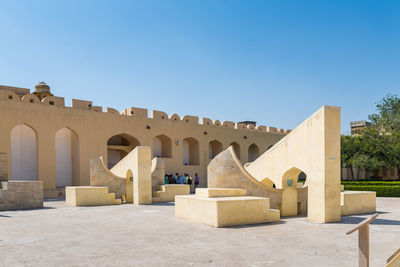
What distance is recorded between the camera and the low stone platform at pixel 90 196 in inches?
558

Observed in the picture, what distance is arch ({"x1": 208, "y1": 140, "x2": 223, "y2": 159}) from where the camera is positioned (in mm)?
28547

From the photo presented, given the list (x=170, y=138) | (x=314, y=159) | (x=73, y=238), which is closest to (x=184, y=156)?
(x=170, y=138)

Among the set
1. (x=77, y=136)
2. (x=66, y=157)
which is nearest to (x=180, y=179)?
(x=77, y=136)

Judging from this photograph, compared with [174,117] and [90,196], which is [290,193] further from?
[174,117]

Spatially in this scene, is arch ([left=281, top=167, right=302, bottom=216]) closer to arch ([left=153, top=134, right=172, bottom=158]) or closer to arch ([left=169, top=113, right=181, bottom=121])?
arch ([left=153, top=134, right=172, bottom=158])

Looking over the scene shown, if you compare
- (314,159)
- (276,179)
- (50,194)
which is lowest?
(50,194)

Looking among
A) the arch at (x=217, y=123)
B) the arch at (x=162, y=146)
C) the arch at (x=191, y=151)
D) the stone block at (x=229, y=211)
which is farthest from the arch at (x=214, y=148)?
the stone block at (x=229, y=211)

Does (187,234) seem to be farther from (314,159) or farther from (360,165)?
(360,165)

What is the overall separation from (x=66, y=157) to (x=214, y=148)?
1230 cm

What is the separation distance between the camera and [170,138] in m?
24.5

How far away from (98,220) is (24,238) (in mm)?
2821

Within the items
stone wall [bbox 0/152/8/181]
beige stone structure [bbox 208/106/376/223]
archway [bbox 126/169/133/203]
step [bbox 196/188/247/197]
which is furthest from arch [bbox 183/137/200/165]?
step [bbox 196/188/247/197]

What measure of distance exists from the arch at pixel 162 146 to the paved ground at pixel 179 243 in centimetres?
1491

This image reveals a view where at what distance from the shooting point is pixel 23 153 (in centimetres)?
1838
